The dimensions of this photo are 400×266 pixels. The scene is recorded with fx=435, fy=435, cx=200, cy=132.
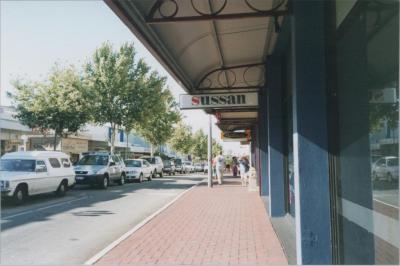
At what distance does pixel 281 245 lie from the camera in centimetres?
753

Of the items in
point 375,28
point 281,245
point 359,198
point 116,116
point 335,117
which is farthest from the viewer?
point 116,116

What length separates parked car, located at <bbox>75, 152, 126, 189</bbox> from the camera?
21672 mm

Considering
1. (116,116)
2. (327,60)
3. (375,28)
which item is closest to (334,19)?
(327,60)

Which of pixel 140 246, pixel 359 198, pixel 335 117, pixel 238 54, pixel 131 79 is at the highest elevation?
pixel 131 79

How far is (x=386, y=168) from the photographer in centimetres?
403

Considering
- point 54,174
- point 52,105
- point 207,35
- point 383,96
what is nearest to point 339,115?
point 383,96

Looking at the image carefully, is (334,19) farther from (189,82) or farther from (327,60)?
(189,82)

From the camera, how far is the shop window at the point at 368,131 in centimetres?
392

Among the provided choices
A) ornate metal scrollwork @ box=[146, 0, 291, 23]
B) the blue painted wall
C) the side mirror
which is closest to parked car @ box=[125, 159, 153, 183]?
the side mirror

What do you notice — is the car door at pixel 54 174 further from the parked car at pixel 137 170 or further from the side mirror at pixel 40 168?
the parked car at pixel 137 170

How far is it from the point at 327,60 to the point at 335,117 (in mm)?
685

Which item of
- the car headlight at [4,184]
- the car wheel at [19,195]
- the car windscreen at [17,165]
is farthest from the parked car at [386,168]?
the car windscreen at [17,165]

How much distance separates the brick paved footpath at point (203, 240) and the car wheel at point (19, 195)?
17.1 ft

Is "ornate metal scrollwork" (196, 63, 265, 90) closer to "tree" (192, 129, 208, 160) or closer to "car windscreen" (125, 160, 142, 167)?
"car windscreen" (125, 160, 142, 167)
